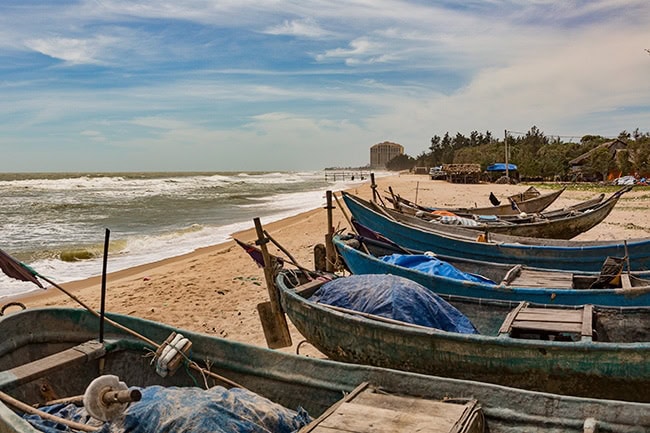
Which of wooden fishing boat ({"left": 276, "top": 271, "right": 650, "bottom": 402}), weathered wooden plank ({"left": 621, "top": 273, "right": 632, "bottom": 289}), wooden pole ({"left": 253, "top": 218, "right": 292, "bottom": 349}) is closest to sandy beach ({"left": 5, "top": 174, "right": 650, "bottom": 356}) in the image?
wooden pole ({"left": 253, "top": 218, "right": 292, "bottom": 349})

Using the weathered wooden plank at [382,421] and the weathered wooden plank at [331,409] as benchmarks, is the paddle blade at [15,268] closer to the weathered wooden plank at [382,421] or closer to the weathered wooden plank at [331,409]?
the weathered wooden plank at [331,409]

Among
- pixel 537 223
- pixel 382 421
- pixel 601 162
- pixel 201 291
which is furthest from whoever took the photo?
pixel 601 162

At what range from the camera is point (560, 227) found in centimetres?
1233

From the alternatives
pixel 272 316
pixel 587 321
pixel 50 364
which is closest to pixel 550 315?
pixel 587 321

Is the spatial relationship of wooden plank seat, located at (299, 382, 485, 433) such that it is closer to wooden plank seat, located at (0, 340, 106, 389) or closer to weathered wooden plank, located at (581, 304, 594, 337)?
weathered wooden plank, located at (581, 304, 594, 337)

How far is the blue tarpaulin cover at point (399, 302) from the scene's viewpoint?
498 centimetres

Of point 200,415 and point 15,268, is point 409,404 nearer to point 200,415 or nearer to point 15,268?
point 200,415

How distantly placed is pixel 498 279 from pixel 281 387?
4.84 metres

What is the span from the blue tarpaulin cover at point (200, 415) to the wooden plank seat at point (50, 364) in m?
0.48

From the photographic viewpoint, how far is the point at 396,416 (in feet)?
10.4

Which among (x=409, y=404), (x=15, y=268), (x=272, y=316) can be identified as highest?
(x=15, y=268)

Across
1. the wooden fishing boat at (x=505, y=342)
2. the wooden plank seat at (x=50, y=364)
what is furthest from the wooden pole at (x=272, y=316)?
the wooden plank seat at (x=50, y=364)

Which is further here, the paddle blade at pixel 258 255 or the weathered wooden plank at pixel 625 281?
the paddle blade at pixel 258 255

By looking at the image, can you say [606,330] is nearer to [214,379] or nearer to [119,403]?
[214,379]
